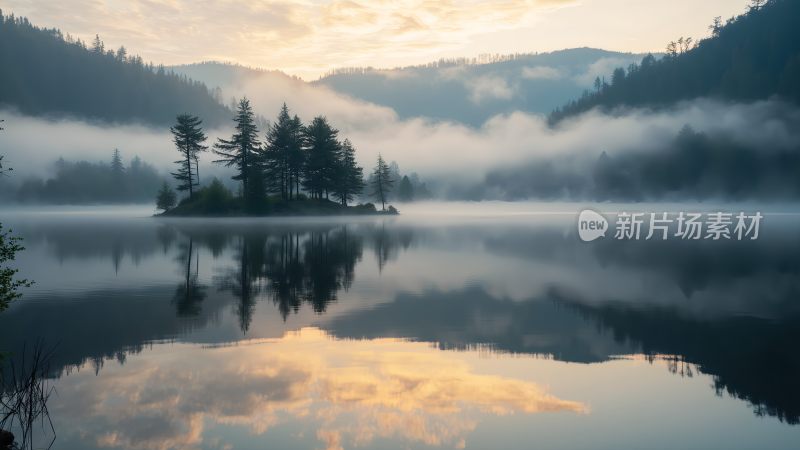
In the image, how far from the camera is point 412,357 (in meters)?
15.5

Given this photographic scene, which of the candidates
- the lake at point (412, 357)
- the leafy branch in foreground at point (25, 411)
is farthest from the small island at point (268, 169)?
the leafy branch in foreground at point (25, 411)

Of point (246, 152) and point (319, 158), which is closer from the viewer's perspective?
point (246, 152)

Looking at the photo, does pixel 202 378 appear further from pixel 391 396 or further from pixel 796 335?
pixel 796 335

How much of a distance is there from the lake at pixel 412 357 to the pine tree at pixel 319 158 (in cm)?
6911

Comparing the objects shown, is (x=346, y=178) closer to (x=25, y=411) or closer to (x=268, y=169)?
(x=268, y=169)

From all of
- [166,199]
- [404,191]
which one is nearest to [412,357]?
[166,199]

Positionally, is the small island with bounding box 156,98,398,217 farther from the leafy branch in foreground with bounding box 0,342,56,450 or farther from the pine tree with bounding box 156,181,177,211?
the leafy branch in foreground with bounding box 0,342,56,450

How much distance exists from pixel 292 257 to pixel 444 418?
28.5 meters

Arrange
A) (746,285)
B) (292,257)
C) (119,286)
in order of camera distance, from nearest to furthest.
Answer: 1. (119,286)
2. (746,285)
3. (292,257)

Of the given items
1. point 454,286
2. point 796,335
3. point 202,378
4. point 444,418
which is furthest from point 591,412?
point 454,286

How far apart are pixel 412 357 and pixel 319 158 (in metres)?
87.0

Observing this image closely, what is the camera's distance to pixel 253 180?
91.8m

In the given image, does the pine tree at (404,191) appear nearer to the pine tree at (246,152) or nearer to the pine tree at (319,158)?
the pine tree at (319,158)

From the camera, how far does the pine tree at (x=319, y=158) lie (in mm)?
99938
